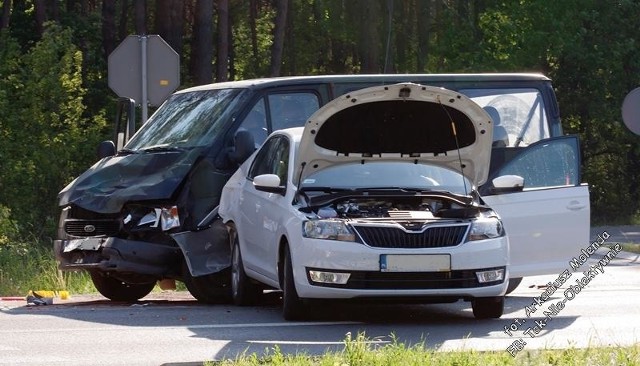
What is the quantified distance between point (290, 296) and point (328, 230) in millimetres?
760

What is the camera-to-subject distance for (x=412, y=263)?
12.0 m

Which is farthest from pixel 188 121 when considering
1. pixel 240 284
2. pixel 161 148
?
pixel 240 284

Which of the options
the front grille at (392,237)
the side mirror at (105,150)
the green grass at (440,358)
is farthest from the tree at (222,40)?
A: the green grass at (440,358)

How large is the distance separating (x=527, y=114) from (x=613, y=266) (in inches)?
260

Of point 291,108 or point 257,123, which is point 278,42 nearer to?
point 291,108

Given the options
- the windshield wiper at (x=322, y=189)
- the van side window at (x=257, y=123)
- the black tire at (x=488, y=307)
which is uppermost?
the van side window at (x=257, y=123)

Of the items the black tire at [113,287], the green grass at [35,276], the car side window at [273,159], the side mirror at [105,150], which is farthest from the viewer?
the green grass at [35,276]

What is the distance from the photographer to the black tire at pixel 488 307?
12.7 meters

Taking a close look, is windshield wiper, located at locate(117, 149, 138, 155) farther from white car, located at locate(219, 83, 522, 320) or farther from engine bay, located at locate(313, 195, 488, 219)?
engine bay, located at locate(313, 195, 488, 219)

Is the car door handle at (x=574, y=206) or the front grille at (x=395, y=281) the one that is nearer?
the front grille at (x=395, y=281)

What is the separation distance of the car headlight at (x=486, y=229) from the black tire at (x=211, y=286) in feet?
10.2

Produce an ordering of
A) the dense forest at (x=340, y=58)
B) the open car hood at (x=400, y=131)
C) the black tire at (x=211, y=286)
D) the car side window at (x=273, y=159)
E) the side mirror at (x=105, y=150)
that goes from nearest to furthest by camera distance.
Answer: the open car hood at (x=400, y=131) < the car side window at (x=273, y=159) < the black tire at (x=211, y=286) < the side mirror at (x=105, y=150) < the dense forest at (x=340, y=58)

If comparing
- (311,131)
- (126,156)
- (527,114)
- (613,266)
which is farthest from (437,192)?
(613,266)

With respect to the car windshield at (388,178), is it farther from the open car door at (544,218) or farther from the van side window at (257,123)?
the van side window at (257,123)
